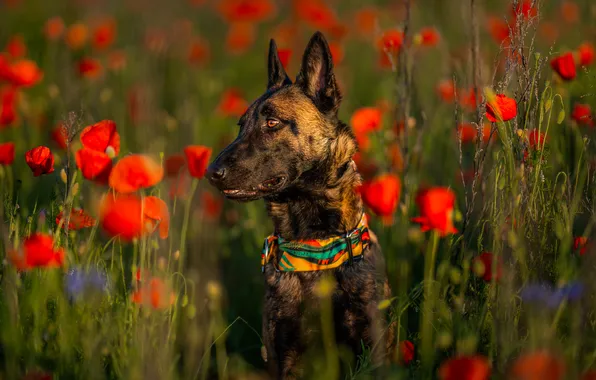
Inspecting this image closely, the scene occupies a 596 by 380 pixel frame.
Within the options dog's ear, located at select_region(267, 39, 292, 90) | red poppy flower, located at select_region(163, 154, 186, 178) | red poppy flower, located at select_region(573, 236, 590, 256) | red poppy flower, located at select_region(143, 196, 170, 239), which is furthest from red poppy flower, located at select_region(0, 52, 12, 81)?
red poppy flower, located at select_region(573, 236, 590, 256)

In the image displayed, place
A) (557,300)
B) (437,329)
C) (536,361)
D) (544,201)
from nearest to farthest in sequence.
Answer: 1. (536,361)
2. (557,300)
3. (437,329)
4. (544,201)

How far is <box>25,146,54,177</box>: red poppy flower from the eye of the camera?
3105 mm

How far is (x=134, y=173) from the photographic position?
9.71 feet

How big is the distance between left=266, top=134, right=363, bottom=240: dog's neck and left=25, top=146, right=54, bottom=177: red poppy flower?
3.78 ft

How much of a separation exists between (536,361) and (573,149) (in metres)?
2.39

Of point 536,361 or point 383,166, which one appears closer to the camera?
point 536,361

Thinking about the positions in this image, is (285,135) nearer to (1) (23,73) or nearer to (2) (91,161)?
(2) (91,161)

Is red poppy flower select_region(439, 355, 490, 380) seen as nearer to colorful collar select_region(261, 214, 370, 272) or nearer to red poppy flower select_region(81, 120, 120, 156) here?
colorful collar select_region(261, 214, 370, 272)

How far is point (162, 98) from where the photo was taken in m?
7.96

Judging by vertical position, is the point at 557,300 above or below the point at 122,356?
above

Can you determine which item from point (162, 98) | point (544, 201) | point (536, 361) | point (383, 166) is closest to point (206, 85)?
point (162, 98)

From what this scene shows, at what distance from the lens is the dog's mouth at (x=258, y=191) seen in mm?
3324

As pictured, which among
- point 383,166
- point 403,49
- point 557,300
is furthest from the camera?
point 383,166

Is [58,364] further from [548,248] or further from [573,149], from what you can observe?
[573,149]
